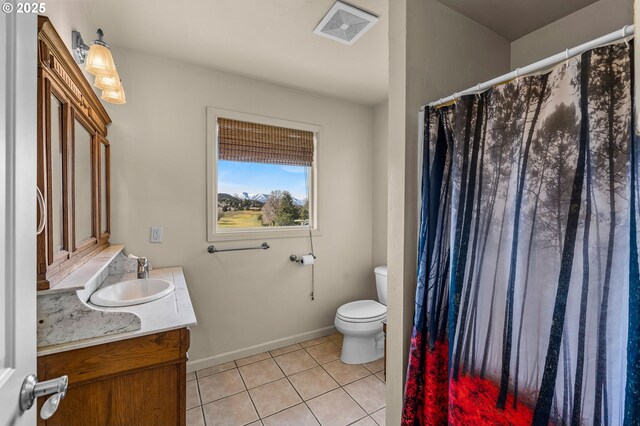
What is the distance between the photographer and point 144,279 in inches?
70.9

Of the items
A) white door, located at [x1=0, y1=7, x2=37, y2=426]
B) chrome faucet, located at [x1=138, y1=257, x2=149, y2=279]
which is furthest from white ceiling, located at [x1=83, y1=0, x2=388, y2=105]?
→ chrome faucet, located at [x1=138, y1=257, x2=149, y2=279]

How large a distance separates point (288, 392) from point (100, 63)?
2.22m

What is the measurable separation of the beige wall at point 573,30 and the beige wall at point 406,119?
0.52m

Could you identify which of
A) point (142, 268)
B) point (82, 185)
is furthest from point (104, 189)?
point (142, 268)

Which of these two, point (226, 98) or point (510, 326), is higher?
point (226, 98)

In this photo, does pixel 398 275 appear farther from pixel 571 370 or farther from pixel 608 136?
pixel 608 136

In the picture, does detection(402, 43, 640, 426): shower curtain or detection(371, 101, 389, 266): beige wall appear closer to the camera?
detection(402, 43, 640, 426): shower curtain

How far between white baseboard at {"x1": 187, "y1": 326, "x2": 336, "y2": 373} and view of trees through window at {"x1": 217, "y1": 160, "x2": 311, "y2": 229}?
1.06m

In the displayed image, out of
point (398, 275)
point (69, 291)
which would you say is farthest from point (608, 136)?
point (69, 291)

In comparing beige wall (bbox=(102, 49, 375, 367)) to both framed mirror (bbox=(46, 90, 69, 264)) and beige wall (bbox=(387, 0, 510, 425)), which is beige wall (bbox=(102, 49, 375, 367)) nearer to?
framed mirror (bbox=(46, 90, 69, 264))

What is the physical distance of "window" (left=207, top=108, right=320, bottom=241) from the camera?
240 centimetres

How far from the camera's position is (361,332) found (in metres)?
2.32

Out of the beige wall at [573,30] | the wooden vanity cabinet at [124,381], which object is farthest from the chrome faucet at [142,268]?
the beige wall at [573,30]

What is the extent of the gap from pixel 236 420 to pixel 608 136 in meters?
2.20
